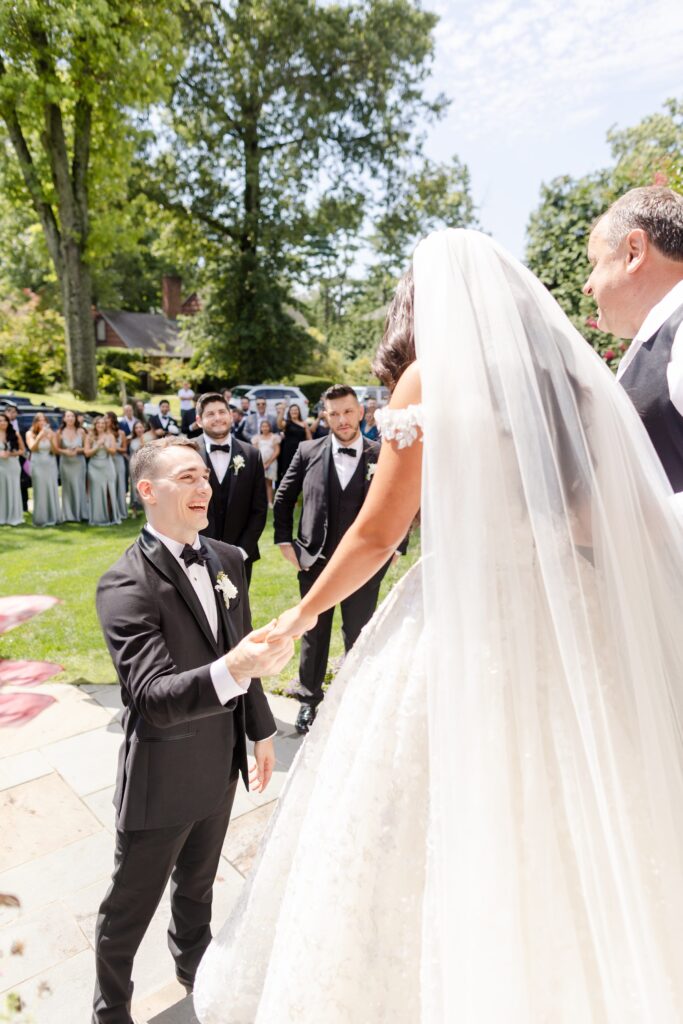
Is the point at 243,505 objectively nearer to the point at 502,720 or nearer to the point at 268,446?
the point at 502,720

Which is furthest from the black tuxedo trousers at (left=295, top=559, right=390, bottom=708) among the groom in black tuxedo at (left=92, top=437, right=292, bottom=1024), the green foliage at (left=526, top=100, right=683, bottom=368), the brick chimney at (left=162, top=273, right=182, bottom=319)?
the brick chimney at (left=162, top=273, right=182, bottom=319)

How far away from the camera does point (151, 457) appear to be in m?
2.53

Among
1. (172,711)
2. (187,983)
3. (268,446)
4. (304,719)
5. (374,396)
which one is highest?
(374,396)

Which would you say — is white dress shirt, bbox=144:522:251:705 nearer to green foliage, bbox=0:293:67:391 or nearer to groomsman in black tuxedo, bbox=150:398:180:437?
groomsman in black tuxedo, bbox=150:398:180:437

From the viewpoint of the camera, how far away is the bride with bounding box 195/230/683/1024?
1518 mm

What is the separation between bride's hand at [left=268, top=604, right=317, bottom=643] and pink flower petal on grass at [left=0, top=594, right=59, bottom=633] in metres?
0.78

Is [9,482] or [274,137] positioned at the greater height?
[274,137]

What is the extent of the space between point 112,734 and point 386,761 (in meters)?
3.64

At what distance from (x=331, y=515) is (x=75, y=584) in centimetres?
476

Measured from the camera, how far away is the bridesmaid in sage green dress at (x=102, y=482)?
1318 cm

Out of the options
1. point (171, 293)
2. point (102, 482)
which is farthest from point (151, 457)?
point (171, 293)

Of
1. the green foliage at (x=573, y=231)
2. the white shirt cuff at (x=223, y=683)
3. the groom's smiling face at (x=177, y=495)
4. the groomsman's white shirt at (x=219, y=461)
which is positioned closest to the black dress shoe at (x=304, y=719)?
the groomsman's white shirt at (x=219, y=461)

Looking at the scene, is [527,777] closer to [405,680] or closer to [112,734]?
[405,680]

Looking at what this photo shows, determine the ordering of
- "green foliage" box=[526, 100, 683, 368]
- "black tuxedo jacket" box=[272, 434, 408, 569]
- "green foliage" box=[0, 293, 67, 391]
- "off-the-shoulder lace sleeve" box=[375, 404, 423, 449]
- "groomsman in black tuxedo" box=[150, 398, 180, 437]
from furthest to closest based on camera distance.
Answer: "green foliage" box=[0, 293, 67, 391] → "groomsman in black tuxedo" box=[150, 398, 180, 437] → "green foliage" box=[526, 100, 683, 368] → "black tuxedo jacket" box=[272, 434, 408, 569] → "off-the-shoulder lace sleeve" box=[375, 404, 423, 449]
